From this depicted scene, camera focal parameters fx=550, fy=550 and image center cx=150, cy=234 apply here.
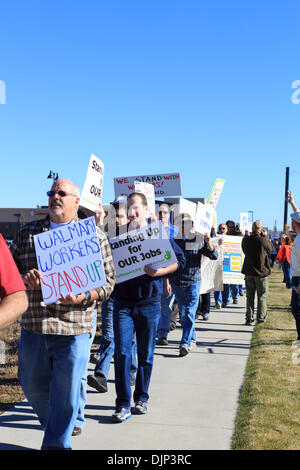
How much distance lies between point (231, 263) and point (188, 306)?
547cm

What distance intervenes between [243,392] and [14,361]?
3.10 metres

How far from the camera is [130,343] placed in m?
5.01

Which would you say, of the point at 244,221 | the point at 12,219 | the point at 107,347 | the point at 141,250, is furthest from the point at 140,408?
the point at 12,219

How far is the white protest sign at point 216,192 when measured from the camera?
15076mm

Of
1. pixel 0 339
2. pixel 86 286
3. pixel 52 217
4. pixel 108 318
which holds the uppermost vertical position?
pixel 52 217

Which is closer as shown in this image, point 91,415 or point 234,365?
point 91,415

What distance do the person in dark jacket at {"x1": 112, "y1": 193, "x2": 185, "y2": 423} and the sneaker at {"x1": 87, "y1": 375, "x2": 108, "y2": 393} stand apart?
72 cm

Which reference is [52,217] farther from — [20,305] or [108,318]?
[108,318]

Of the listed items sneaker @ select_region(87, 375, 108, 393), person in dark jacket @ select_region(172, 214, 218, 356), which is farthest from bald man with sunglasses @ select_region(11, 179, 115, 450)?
person in dark jacket @ select_region(172, 214, 218, 356)

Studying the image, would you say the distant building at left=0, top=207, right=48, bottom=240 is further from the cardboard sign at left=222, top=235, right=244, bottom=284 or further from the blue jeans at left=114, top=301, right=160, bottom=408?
the blue jeans at left=114, top=301, right=160, bottom=408

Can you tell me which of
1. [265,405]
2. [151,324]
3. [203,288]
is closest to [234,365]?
[265,405]

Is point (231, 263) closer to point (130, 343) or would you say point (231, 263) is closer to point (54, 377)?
point (130, 343)

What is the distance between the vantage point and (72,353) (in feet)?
11.6

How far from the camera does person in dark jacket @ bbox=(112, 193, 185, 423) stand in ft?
16.1
